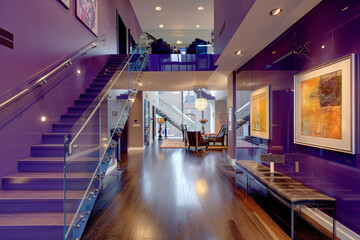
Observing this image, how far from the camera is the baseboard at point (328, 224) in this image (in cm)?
215

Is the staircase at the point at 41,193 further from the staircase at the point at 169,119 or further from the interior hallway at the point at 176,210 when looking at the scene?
Result: the staircase at the point at 169,119

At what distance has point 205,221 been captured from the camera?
8.85 feet

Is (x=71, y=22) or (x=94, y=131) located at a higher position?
(x=71, y=22)

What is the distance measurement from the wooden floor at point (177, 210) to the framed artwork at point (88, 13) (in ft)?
13.5

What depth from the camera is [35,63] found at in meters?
3.27

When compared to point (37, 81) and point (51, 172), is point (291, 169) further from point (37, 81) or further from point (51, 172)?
point (37, 81)

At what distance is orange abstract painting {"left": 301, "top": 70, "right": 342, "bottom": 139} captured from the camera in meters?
2.31

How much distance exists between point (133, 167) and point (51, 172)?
309 centimetres

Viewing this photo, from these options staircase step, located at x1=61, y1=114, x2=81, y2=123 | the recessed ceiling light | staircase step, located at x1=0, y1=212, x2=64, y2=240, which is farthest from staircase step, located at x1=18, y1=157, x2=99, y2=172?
the recessed ceiling light

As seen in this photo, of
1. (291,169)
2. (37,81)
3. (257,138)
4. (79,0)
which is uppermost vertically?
(79,0)

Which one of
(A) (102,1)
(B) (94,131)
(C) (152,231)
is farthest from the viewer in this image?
(A) (102,1)

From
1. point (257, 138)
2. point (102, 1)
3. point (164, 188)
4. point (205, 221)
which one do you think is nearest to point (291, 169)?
point (257, 138)

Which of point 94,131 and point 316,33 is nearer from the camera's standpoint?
point 316,33

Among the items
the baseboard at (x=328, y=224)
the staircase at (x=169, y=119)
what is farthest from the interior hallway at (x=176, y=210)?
the staircase at (x=169, y=119)
